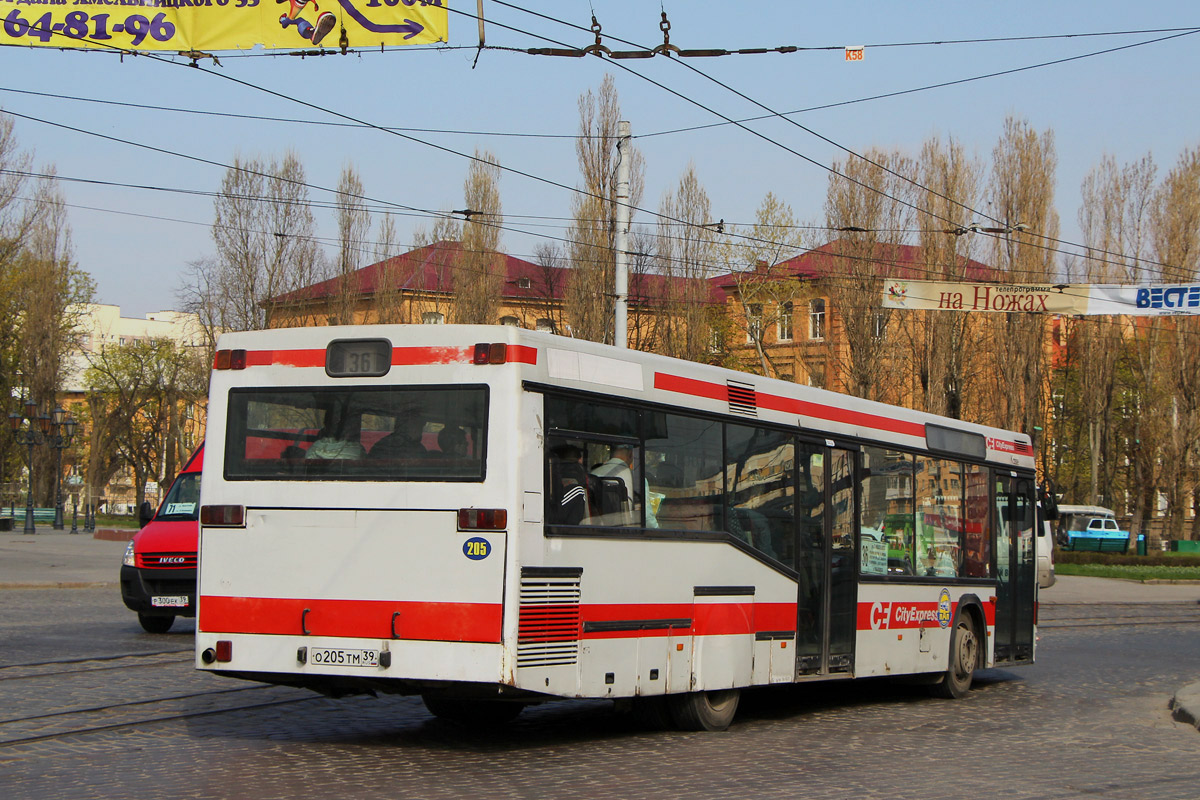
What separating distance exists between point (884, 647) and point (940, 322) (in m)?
37.2

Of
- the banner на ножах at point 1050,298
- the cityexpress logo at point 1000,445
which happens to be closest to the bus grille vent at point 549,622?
the cityexpress logo at point 1000,445

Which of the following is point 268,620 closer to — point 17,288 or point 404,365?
point 404,365

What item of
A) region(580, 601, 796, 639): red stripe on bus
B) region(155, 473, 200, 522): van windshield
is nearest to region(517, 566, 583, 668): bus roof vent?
region(580, 601, 796, 639): red stripe on bus

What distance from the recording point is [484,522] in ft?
26.5

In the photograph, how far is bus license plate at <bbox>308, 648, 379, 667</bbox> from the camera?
8.20 m

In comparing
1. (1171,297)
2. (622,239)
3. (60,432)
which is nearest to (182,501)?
(622,239)

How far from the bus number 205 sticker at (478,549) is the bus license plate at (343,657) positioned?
0.84 m

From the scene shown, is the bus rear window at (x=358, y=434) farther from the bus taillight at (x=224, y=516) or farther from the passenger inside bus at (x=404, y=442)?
the bus taillight at (x=224, y=516)

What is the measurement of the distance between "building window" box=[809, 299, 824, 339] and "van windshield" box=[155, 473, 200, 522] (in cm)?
4366

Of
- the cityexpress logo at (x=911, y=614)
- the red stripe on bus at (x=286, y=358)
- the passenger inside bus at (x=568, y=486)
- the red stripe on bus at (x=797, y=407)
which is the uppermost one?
the red stripe on bus at (x=286, y=358)

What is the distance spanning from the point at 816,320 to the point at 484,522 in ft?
177

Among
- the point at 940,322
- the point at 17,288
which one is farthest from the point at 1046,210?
the point at 17,288

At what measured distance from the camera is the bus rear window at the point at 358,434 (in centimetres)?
824

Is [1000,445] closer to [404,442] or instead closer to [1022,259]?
[404,442]
